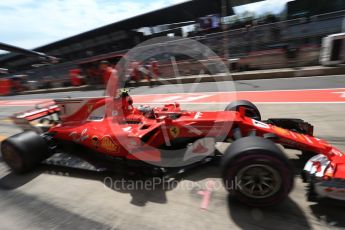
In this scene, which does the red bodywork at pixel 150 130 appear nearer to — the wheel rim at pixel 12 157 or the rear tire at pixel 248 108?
the rear tire at pixel 248 108

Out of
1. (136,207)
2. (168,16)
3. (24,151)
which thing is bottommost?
(136,207)

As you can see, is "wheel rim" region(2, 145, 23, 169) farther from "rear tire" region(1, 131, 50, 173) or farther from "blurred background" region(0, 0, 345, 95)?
"blurred background" region(0, 0, 345, 95)

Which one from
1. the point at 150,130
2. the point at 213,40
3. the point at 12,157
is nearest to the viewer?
the point at 150,130

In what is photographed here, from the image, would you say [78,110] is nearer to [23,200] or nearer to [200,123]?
[23,200]

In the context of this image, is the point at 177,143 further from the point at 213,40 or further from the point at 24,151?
the point at 213,40

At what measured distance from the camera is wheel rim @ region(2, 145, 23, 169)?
4418 millimetres

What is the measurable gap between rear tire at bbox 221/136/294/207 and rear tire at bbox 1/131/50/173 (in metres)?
3.07

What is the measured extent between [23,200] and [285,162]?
337cm

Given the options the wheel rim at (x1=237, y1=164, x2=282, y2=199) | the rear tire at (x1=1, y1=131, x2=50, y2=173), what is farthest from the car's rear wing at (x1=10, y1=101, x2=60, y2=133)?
the wheel rim at (x1=237, y1=164, x2=282, y2=199)

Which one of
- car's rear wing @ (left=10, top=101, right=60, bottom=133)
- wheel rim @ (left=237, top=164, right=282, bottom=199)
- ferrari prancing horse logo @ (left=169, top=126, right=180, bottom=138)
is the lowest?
wheel rim @ (left=237, top=164, right=282, bottom=199)

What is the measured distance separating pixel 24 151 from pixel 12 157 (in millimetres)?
339

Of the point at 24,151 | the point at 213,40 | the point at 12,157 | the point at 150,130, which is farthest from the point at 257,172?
the point at 213,40

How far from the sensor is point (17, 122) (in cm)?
532

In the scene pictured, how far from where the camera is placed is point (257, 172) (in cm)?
293
